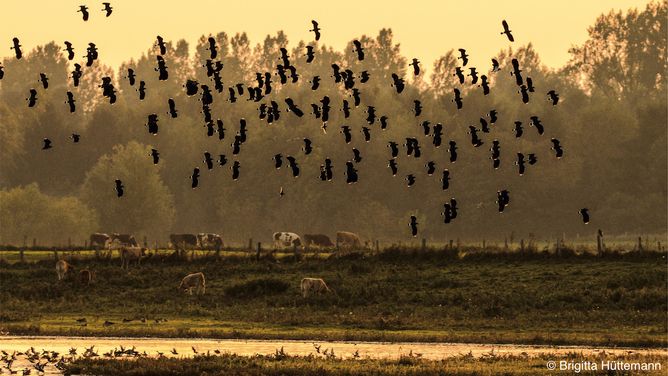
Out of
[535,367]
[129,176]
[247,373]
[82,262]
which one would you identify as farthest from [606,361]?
[129,176]

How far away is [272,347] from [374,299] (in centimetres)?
2118

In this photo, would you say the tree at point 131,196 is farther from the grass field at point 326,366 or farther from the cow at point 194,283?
the grass field at point 326,366

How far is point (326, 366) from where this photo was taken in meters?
54.6

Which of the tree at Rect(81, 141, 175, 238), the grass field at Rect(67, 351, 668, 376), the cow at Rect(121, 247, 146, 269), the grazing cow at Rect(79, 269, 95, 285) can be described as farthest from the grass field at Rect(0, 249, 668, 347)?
the tree at Rect(81, 141, 175, 238)

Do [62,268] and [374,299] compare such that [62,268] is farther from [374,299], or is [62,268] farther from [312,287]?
[374,299]

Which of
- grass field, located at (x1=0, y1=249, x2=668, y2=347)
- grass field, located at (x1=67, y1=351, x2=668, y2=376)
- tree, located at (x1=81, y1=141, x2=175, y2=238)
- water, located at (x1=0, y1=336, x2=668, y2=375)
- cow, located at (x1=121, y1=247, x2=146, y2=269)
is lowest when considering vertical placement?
grass field, located at (x1=67, y1=351, x2=668, y2=376)

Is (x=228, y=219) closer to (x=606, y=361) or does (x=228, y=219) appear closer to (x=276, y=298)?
(x=276, y=298)

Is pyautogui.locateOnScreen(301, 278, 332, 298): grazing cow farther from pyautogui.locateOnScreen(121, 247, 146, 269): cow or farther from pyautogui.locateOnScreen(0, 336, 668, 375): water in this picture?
pyautogui.locateOnScreen(0, 336, 668, 375): water

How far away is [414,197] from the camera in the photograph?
18988cm

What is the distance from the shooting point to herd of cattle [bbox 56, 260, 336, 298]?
85.2 m

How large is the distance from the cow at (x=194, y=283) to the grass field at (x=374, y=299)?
0.60 metres

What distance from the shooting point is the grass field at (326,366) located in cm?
5259

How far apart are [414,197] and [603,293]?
105767 mm

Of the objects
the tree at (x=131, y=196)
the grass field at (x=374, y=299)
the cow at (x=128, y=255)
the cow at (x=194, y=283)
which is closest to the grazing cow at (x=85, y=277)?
the grass field at (x=374, y=299)
